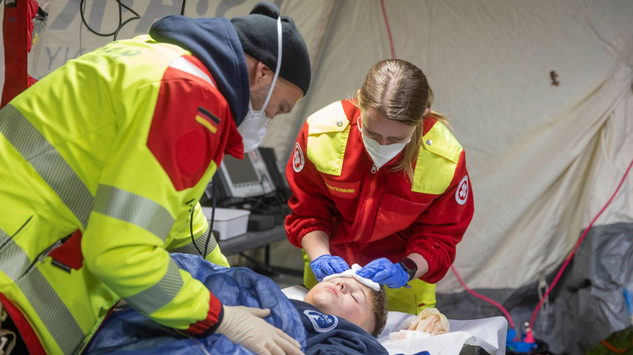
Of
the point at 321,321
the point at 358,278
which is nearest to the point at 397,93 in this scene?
the point at 358,278

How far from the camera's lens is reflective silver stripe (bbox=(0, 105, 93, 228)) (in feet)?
3.62

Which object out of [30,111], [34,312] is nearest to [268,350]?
[34,312]

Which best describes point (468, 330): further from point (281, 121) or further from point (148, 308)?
point (281, 121)

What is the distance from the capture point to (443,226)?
2096 millimetres

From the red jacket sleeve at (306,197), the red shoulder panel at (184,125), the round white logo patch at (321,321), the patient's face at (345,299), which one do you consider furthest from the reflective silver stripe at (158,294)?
the red jacket sleeve at (306,197)

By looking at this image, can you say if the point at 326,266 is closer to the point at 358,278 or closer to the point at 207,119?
the point at 358,278

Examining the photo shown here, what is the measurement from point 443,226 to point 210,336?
3.67 feet

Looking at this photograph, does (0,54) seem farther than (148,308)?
Yes

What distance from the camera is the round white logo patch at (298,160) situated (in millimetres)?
2117

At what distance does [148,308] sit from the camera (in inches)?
42.8

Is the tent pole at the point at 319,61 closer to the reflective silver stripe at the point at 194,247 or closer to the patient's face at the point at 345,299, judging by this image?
the patient's face at the point at 345,299

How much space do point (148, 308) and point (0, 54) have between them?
6.32 ft

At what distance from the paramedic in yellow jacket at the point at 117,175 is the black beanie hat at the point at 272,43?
0.01 meters

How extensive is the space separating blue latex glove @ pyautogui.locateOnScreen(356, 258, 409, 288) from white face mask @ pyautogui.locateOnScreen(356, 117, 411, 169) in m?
0.35
